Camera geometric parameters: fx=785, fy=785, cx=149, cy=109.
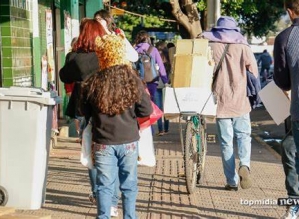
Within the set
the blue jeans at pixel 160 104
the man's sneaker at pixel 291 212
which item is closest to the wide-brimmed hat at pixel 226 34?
the man's sneaker at pixel 291 212

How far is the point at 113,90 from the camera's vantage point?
6.16 metres

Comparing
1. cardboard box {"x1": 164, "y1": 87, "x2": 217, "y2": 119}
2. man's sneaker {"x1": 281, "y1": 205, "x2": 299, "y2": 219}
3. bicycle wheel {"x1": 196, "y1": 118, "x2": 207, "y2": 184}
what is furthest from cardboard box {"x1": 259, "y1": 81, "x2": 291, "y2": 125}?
bicycle wheel {"x1": 196, "y1": 118, "x2": 207, "y2": 184}

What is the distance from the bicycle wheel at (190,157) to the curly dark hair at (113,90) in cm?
218

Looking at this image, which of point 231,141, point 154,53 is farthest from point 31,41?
point 231,141

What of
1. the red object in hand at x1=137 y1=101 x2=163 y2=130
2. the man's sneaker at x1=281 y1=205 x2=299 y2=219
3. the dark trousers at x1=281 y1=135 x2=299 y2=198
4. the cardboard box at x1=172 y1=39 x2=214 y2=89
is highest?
the cardboard box at x1=172 y1=39 x2=214 y2=89

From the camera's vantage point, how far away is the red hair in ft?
23.7

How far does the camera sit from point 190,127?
8.52m

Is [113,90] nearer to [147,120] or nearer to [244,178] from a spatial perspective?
[147,120]

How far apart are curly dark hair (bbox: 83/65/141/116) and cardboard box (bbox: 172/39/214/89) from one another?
227 centimetres

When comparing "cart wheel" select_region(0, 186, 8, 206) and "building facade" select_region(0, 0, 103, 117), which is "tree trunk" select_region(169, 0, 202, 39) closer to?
"building facade" select_region(0, 0, 103, 117)

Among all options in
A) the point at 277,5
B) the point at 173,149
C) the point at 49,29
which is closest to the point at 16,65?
the point at 49,29

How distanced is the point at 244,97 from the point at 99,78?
2.75 metres

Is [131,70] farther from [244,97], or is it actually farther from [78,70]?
[244,97]

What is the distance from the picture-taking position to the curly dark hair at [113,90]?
6148 mm
